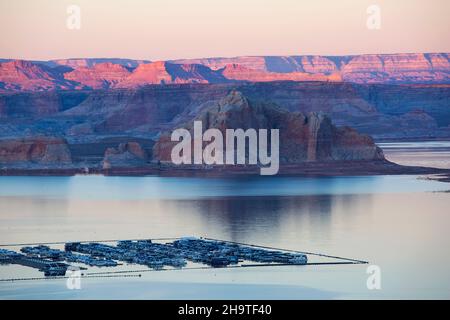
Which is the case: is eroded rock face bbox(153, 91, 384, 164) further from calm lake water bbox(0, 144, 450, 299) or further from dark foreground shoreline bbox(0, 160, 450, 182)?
calm lake water bbox(0, 144, 450, 299)

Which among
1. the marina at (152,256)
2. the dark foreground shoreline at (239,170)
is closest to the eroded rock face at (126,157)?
the dark foreground shoreline at (239,170)

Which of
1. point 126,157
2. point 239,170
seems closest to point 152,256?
point 239,170

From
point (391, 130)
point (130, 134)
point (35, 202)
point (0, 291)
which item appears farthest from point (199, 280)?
point (391, 130)

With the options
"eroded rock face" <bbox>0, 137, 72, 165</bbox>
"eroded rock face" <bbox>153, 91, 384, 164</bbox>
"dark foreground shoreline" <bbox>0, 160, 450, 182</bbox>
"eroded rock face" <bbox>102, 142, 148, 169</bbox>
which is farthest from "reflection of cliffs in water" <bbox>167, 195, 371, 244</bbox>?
"eroded rock face" <bbox>0, 137, 72, 165</bbox>

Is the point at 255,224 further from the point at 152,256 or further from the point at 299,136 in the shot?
the point at 299,136

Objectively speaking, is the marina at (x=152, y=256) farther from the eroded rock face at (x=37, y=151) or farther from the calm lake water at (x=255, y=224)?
the eroded rock face at (x=37, y=151)

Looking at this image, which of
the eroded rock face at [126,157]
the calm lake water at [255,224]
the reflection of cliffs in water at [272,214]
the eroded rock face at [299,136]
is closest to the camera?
the calm lake water at [255,224]
